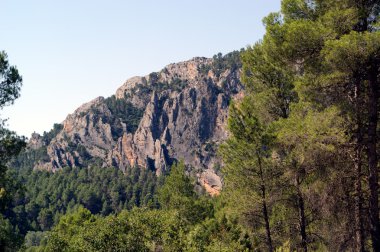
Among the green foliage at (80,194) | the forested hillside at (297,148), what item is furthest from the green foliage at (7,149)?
the green foliage at (80,194)

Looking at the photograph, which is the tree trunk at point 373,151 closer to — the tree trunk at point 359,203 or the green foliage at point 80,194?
the tree trunk at point 359,203

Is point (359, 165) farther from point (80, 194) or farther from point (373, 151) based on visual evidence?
point (80, 194)

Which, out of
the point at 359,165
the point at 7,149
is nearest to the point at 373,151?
the point at 359,165

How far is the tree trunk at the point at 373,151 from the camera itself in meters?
13.7

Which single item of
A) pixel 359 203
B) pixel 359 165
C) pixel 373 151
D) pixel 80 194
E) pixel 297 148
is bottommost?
pixel 80 194

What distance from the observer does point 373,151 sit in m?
14.0

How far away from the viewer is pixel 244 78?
65.4 feet

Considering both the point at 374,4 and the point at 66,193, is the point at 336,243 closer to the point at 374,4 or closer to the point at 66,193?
the point at 374,4

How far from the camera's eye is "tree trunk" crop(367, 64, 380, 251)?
13.7 m

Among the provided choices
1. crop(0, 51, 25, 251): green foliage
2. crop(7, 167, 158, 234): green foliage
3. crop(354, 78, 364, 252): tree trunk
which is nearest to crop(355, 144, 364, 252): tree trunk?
crop(354, 78, 364, 252): tree trunk

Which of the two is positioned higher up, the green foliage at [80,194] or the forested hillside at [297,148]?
the forested hillside at [297,148]

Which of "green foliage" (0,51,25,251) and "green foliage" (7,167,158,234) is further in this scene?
"green foliage" (7,167,158,234)

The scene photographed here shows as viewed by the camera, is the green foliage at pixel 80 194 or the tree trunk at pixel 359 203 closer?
the tree trunk at pixel 359 203

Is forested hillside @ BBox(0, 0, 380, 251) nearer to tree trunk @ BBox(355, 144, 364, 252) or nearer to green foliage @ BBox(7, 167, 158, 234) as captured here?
tree trunk @ BBox(355, 144, 364, 252)
